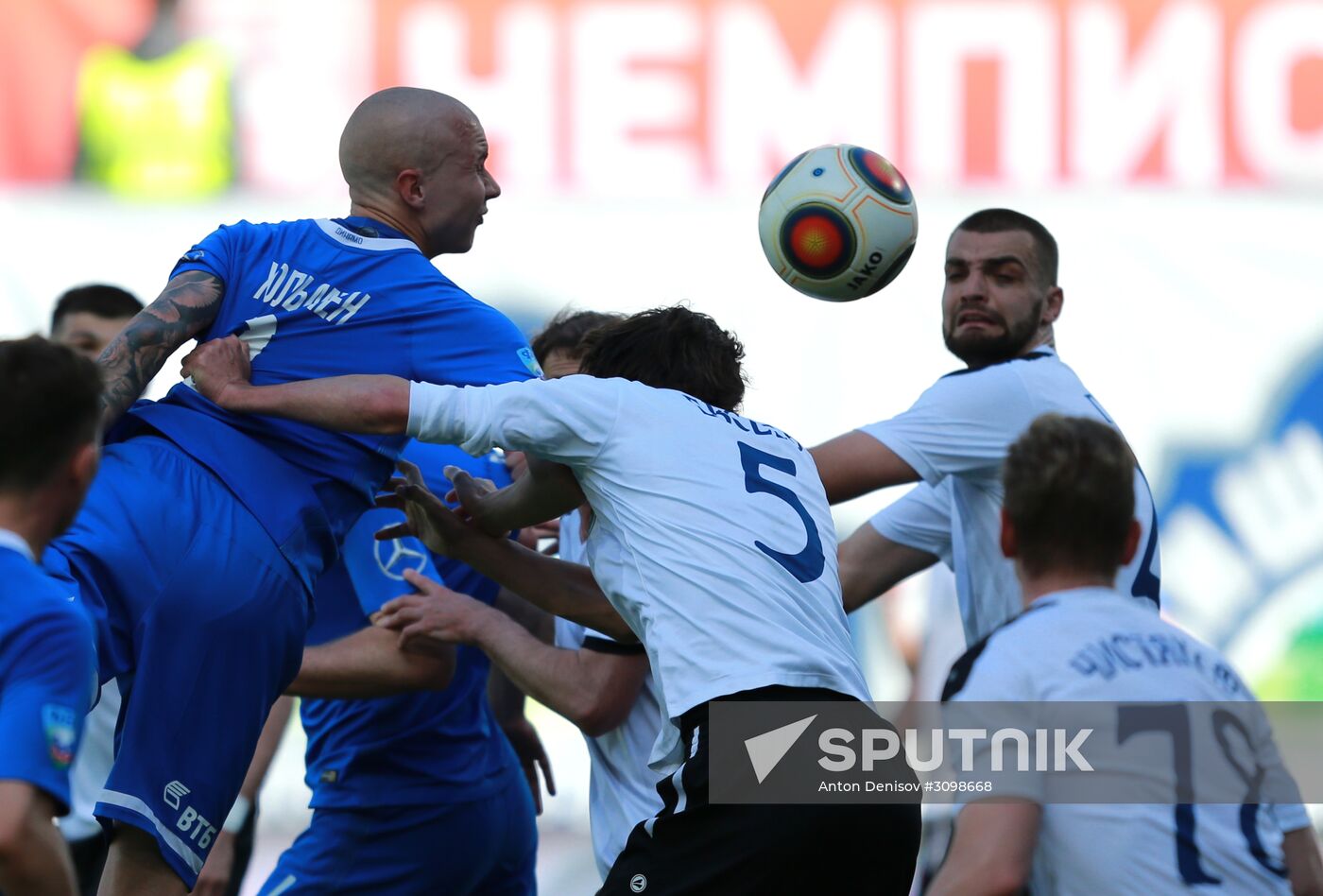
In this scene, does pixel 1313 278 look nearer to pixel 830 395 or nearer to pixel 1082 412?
pixel 830 395

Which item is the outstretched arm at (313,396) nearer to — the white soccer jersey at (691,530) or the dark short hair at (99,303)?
the white soccer jersey at (691,530)

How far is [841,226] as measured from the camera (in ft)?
17.4

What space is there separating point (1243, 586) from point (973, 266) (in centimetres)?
738

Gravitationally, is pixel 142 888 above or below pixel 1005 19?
below

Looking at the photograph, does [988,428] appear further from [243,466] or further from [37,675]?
[37,675]

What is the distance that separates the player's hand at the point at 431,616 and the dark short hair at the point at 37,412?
158 cm

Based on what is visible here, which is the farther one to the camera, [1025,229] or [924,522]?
[924,522]

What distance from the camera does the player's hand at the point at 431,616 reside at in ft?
15.5

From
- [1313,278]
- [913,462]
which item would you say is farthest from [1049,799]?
[1313,278]

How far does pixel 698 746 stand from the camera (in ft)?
12.0

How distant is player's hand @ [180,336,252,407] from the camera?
14.4 ft

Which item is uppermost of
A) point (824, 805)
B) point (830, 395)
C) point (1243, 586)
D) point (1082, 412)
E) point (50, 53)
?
point (50, 53)

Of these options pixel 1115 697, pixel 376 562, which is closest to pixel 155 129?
pixel 376 562

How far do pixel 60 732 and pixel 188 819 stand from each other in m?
1.17
